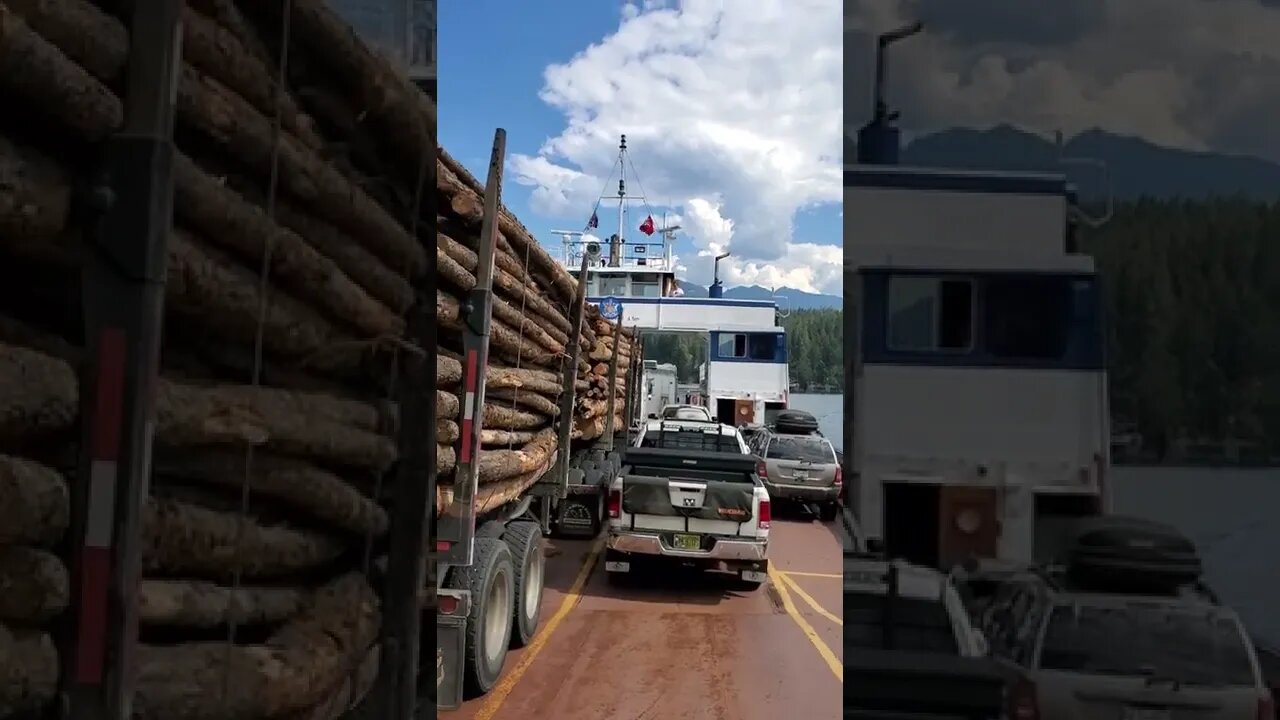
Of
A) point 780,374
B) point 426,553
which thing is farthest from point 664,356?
point 426,553

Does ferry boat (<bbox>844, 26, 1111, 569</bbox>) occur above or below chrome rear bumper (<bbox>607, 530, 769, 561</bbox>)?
above

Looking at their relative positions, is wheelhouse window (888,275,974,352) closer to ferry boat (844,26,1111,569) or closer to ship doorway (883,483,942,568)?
ferry boat (844,26,1111,569)

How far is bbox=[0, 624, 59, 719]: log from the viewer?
129 centimetres

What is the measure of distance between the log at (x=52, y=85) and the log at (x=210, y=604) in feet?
2.36

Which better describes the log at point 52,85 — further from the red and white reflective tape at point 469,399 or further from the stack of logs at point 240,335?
the red and white reflective tape at point 469,399

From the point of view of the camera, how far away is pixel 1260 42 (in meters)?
1.39

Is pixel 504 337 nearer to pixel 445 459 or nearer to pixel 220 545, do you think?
pixel 445 459

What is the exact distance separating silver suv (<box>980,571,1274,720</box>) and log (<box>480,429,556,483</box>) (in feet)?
5.58

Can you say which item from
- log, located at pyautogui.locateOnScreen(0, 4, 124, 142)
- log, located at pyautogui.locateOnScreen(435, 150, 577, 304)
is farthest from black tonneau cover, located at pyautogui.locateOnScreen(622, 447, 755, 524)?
log, located at pyautogui.locateOnScreen(0, 4, 124, 142)

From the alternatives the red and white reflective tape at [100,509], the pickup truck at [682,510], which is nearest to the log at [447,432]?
the pickup truck at [682,510]

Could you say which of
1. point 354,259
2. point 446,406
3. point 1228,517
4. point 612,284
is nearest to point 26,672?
point 354,259

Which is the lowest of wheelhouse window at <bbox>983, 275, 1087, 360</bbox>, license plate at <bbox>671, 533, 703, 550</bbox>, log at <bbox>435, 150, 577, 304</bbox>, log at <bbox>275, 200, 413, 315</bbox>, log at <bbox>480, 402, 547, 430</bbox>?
license plate at <bbox>671, 533, 703, 550</bbox>

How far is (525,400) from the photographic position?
3.23m

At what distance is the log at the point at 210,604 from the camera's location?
1.50 meters
